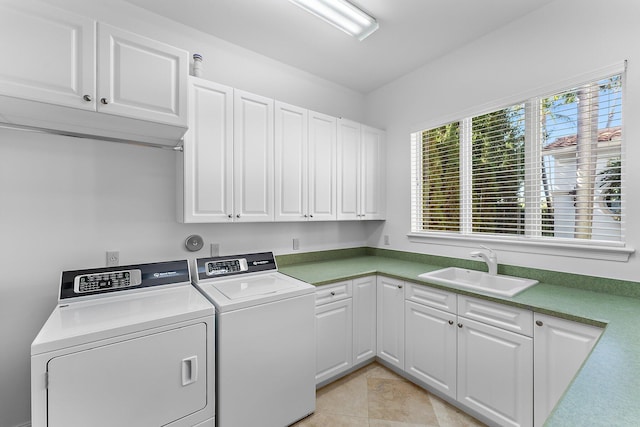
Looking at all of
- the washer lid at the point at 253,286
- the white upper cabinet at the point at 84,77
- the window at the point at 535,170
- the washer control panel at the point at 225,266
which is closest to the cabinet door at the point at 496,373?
the window at the point at 535,170

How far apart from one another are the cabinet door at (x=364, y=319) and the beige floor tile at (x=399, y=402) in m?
0.22

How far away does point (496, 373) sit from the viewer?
68.5 inches

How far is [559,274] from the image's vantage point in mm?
1928

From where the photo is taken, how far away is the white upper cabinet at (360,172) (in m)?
2.78

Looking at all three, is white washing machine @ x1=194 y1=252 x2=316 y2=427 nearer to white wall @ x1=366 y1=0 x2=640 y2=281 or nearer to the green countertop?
the green countertop

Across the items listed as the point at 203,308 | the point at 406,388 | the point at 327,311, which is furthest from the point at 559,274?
the point at 203,308

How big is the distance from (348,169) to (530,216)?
60.4 inches

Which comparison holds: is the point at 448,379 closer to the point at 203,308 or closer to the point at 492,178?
the point at 492,178

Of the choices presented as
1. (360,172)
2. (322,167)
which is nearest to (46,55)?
(322,167)

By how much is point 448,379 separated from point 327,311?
96 cm

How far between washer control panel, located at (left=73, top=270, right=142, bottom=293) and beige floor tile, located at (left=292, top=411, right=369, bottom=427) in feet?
4.64

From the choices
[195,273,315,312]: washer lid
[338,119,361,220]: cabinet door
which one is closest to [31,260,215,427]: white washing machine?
[195,273,315,312]: washer lid

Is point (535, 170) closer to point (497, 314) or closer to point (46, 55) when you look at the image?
point (497, 314)

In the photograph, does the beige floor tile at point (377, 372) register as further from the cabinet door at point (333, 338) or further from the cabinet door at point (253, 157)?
the cabinet door at point (253, 157)
